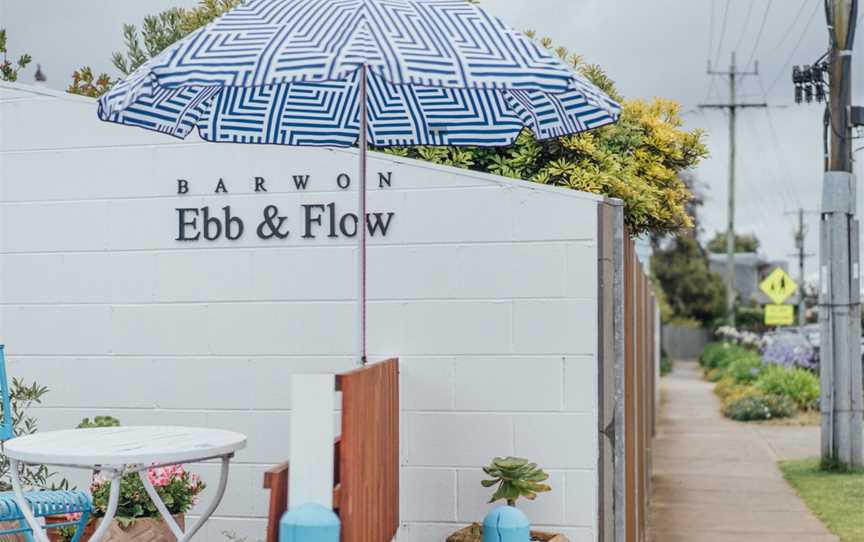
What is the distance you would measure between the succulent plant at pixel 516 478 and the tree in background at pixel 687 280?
45.5 meters

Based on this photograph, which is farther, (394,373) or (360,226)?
(394,373)

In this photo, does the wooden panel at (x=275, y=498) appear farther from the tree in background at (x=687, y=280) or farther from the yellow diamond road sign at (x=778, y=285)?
the tree in background at (x=687, y=280)

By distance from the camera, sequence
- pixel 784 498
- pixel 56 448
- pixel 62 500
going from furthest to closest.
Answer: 1. pixel 784 498
2. pixel 62 500
3. pixel 56 448

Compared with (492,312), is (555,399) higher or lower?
lower

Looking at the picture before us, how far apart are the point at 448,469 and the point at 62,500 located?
1671 millimetres

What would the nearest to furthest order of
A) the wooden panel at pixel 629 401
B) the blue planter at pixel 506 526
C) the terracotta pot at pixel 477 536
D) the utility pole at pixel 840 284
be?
the blue planter at pixel 506 526 → the terracotta pot at pixel 477 536 → the wooden panel at pixel 629 401 → the utility pole at pixel 840 284

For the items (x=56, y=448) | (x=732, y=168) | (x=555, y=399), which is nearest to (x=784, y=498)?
(x=555, y=399)

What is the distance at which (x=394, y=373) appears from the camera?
5070 mm

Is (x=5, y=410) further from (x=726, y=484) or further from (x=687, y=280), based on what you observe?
(x=687, y=280)

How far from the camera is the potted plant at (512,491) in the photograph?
15.7 feet

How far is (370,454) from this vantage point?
4121 mm

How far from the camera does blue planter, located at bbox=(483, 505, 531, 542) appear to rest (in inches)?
187

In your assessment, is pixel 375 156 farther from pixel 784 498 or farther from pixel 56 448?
pixel 784 498

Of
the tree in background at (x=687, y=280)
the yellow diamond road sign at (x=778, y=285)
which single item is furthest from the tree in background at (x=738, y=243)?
the yellow diamond road sign at (x=778, y=285)
